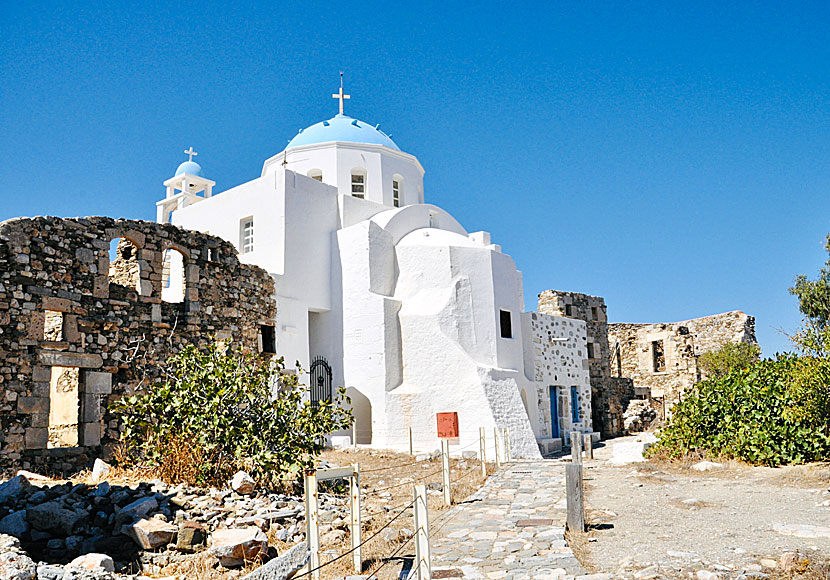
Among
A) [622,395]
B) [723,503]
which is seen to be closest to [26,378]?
[723,503]

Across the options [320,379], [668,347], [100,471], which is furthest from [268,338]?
[668,347]

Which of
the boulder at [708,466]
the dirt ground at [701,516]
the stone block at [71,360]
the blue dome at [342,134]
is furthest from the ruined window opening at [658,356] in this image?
the stone block at [71,360]

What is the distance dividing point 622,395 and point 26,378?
2129cm

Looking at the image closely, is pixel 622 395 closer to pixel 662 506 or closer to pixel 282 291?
pixel 282 291

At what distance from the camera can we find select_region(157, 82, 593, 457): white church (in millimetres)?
17766

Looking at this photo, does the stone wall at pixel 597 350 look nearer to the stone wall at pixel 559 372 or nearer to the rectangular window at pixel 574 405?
the stone wall at pixel 559 372

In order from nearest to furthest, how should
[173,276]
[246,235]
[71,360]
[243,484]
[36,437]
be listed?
[243,484], [36,437], [71,360], [173,276], [246,235]

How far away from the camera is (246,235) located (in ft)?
63.4

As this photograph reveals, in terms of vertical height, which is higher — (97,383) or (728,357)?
(728,357)

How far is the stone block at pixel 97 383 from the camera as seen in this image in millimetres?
12625

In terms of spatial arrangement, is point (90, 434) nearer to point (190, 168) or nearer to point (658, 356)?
point (190, 168)

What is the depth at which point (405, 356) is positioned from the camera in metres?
18.4

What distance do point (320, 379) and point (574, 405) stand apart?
8.86m

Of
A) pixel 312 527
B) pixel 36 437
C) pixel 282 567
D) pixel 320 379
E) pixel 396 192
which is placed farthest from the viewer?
pixel 396 192
